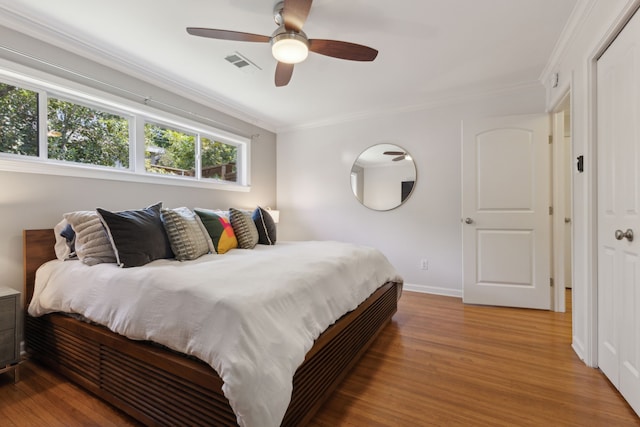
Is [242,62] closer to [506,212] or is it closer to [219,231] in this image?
[219,231]

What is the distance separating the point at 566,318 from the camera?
2.70m

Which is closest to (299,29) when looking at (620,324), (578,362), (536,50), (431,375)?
(536,50)

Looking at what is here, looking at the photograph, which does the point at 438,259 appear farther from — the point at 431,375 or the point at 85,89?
the point at 85,89

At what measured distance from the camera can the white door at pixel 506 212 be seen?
291cm

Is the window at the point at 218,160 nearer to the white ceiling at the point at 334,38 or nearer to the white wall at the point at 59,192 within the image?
the white wall at the point at 59,192

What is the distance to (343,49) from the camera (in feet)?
6.57

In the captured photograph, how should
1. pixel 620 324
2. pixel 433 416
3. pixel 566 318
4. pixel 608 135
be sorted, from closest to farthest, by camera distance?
pixel 433 416 → pixel 620 324 → pixel 608 135 → pixel 566 318

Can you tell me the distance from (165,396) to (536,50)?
349 centimetres

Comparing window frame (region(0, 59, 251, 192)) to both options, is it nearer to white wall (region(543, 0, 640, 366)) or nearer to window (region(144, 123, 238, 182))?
window (region(144, 123, 238, 182))

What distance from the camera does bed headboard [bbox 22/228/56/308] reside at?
197 centimetres

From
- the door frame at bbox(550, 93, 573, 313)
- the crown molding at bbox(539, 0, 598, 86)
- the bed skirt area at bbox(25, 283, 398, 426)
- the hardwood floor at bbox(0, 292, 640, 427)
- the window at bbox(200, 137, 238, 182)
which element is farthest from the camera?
the window at bbox(200, 137, 238, 182)

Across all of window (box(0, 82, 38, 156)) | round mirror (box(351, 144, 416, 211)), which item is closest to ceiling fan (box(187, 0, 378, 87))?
window (box(0, 82, 38, 156))

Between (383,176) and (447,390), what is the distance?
2.67 m

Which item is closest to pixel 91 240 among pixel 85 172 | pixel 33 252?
pixel 33 252
